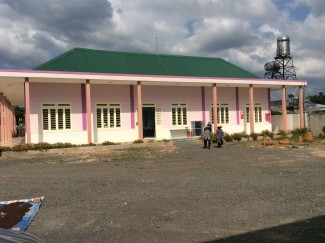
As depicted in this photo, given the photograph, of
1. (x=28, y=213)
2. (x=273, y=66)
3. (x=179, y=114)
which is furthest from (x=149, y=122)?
(x=273, y=66)

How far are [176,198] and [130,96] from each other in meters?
15.2

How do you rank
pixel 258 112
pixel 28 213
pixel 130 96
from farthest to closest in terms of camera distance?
pixel 258 112 → pixel 130 96 → pixel 28 213

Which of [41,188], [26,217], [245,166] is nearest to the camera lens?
[26,217]

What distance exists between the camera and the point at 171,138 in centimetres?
2300

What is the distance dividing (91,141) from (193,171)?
33.8 ft

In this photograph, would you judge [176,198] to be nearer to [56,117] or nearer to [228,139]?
[56,117]

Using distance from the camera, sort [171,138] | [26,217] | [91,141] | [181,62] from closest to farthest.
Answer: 1. [26,217]
2. [91,141]
3. [171,138]
4. [181,62]

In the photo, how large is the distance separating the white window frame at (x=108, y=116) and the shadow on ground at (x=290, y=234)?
17.0 m

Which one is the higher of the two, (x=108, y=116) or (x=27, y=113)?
(x=27, y=113)

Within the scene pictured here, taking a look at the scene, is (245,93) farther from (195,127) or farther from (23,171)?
(23,171)

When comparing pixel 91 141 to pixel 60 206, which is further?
pixel 91 141

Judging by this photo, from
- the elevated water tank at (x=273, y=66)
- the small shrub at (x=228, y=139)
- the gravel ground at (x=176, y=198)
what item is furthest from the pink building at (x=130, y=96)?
the elevated water tank at (x=273, y=66)

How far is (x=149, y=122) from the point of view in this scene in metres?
23.5

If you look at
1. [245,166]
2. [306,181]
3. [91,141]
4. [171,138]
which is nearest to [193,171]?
[245,166]
